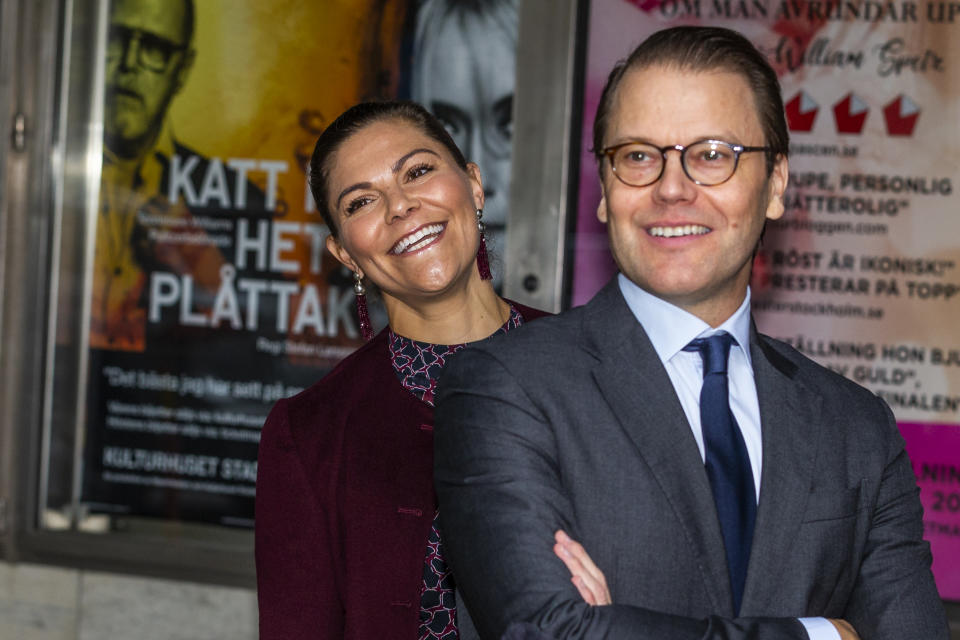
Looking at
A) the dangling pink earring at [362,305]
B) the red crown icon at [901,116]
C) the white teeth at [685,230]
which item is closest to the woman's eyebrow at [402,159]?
the dangling pink earring at [362,305]

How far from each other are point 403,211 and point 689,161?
0.82 m

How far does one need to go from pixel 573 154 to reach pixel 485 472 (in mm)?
2613

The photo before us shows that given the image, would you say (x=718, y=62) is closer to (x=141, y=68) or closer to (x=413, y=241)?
(x=413, y=241)

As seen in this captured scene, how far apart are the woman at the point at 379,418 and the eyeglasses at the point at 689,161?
0.71m

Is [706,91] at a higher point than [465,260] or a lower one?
higher

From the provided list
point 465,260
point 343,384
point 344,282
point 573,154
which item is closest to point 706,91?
point 465,260

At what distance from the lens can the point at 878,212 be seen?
402 cm

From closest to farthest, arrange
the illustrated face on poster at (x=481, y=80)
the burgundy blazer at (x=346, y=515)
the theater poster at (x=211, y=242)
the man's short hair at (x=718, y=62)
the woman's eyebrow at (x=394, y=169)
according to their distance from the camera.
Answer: the man's short hair at (x=718, y=62), the burgundy blazer at (x=346, y=515), the woman's eyebrow at (x=394, y=169), the illustrated face on poster at (x=481, y=80), the theater poster at (x=211, y=242)

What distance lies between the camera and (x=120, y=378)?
4.73m

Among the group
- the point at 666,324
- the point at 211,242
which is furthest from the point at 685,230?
the point at 211,242

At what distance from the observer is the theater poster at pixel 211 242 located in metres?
4.49

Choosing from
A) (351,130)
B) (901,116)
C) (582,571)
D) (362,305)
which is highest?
(901,116)

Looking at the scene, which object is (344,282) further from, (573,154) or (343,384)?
(343,384)

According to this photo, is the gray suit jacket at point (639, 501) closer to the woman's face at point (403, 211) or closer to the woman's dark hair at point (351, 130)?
the woman's face at point (403, 211)
